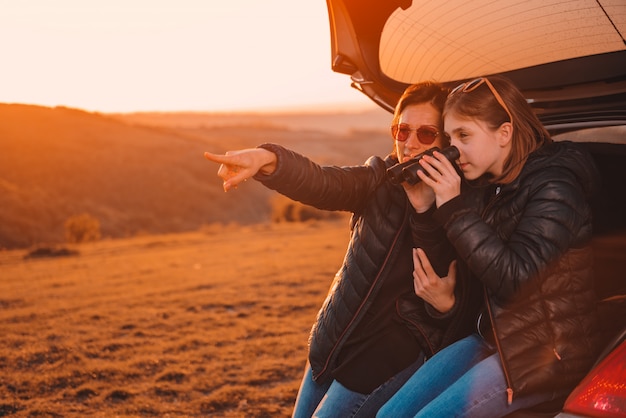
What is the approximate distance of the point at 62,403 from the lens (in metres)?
4.62

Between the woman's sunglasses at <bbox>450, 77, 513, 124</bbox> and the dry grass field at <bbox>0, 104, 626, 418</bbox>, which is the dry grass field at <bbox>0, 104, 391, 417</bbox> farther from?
the woman's sunglasses at <bbox>450, 77, 513, 124</bbox>

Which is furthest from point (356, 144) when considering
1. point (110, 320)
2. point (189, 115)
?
point (110, 320)

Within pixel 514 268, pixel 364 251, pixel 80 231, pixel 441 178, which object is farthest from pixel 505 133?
pixel 80 231

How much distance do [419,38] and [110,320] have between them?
19.2 feet

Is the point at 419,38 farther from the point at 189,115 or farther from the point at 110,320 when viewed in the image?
the point at 189,115

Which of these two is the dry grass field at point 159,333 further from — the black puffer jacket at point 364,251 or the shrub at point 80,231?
the shrub at point 80,231

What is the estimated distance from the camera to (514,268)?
1.97 metres

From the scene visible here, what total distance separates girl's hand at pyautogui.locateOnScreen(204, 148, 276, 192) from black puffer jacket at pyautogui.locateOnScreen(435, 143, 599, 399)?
2.62ft

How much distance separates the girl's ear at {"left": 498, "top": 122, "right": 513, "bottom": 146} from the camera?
2.26m

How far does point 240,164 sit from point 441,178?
0.79 metres

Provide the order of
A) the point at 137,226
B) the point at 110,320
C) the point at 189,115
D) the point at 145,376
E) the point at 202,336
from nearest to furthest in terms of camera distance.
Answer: the point at 145,376
the point at 202,336
the point at 110,320
the point at 137,226
the point at 189,115

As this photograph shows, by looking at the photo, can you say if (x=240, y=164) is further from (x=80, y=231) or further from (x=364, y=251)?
(x=80, y=231)

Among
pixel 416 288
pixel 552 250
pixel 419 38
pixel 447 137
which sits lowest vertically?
pixel 416 288

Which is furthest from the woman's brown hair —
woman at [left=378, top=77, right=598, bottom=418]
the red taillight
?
the red taillight
